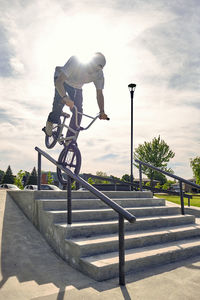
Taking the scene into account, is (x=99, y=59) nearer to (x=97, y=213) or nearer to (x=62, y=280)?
(x=97, y=213)

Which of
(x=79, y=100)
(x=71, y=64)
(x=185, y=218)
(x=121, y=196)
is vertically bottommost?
(x=185, y=218)

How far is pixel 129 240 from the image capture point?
355 cm

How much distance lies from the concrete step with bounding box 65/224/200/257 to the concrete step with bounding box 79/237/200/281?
9 centimetres

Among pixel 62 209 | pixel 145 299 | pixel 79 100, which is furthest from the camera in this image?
pixel 79 100

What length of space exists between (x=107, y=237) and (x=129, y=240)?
330 mm

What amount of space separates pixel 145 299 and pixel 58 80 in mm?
3820

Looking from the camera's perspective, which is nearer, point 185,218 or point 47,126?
point 185,218

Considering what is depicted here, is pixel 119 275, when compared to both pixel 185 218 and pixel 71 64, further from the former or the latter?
pixel 71 64

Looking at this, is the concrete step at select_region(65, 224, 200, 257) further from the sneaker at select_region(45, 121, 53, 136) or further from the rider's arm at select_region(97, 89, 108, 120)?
the sneaker at select_region(45, 121, 53, 136)

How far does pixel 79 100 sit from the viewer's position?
5.48 m

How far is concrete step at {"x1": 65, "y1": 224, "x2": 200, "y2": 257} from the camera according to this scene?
318cm

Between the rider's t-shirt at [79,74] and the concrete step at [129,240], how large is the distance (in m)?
2.97

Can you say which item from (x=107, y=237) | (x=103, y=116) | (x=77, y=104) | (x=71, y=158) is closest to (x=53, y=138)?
(x=71, y=158)

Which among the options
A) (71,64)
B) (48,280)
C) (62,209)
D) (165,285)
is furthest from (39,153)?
(165,285)
